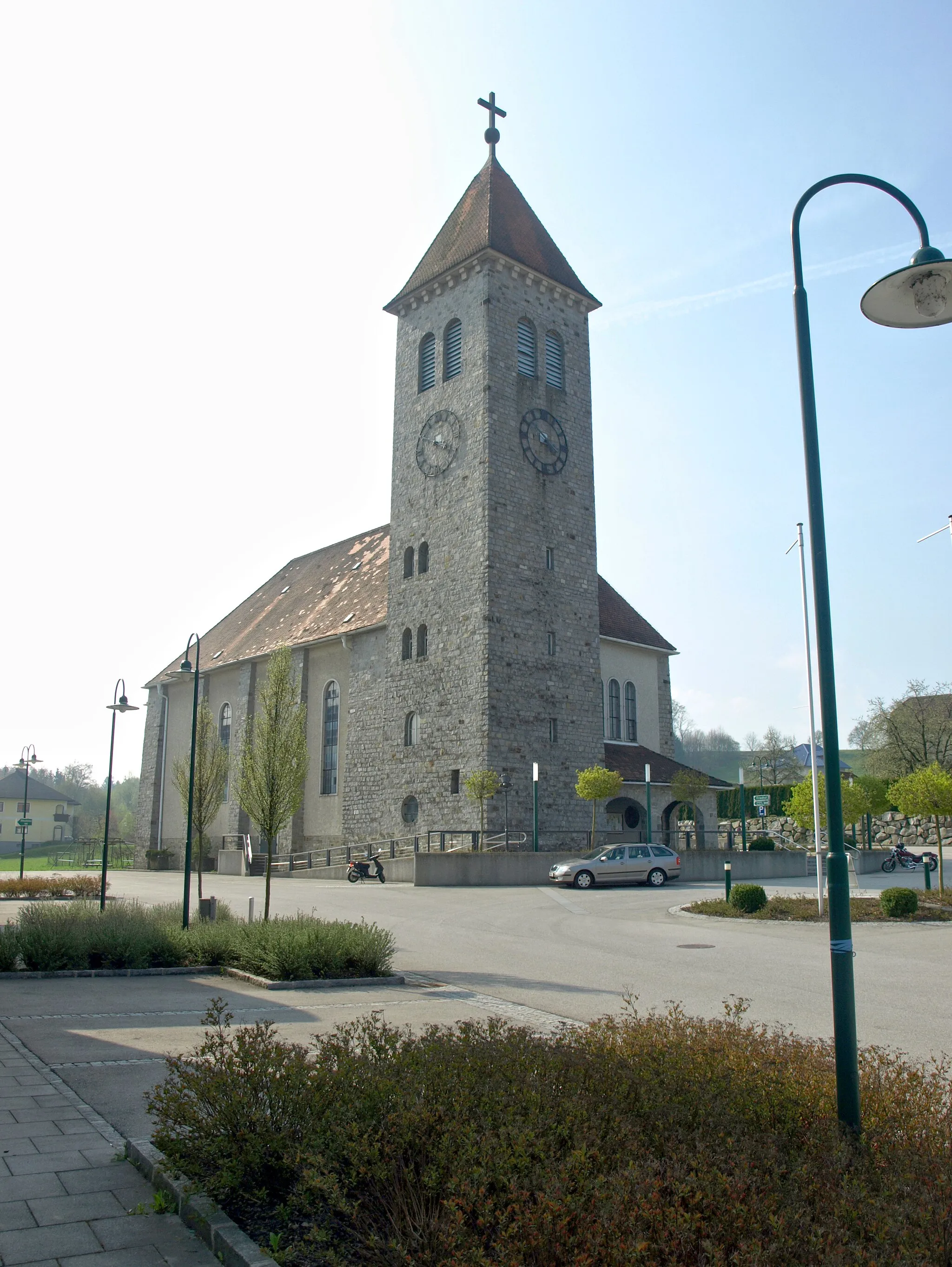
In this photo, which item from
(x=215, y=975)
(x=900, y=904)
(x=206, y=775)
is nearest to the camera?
(x=215, y=975)

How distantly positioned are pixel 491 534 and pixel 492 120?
20017 mm

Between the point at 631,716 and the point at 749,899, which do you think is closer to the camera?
the point at 749,899

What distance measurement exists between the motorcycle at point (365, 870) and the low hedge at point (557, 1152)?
2602 cm

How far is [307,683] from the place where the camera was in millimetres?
42688

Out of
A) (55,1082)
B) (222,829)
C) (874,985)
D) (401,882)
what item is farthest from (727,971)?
(222,829)

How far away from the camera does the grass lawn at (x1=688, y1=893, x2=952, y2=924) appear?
1925 cm

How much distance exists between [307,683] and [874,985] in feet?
109

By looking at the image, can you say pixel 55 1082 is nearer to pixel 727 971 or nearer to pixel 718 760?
pixel 727 971

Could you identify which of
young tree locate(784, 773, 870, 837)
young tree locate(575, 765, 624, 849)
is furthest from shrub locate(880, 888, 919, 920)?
young tree locate(575, 765, 624, 849)

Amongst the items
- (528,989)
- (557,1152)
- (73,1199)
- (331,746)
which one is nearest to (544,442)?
(331,746)

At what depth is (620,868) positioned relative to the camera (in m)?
29.1

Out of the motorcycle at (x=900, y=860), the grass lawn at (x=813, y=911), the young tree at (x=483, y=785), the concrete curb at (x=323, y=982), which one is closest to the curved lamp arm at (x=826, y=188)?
the concrete curb at (x=323, y=982)

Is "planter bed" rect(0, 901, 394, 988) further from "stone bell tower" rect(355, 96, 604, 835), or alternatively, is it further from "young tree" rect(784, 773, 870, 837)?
"stone bell tower" rect(355, 96, 604, 835)

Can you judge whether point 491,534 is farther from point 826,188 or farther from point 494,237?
point 826,188
